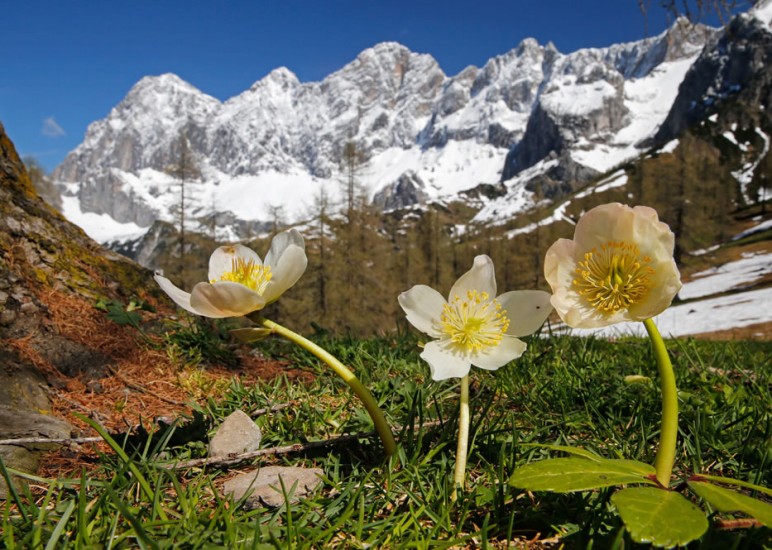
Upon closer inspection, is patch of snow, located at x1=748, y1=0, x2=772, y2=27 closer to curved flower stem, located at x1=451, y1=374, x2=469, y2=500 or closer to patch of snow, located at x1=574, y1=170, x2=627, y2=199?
patch of snow, located at x1=574, y1=170, x2=627, y2=199

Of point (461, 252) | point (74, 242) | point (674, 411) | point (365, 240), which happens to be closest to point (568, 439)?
point (674, 411)

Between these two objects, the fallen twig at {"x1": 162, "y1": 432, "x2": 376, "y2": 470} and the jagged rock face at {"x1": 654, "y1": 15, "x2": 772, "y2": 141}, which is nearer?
the fallen twig at {"x1": 162, "y1": 432, "x2": 376, "y2": 470}

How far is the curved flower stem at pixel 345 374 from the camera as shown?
1.36m

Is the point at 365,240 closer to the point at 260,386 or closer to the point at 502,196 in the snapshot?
the point at 260,386

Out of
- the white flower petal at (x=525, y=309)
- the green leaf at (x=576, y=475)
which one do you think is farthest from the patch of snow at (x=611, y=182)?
the green leaf at (x=576, y=475)

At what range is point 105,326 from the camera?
308 centimetres

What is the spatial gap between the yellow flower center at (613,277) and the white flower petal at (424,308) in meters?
0.43

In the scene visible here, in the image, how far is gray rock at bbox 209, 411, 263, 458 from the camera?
171 cm

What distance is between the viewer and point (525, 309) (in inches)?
57.2

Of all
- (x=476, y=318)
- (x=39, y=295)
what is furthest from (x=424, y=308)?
(x=39, y=295)

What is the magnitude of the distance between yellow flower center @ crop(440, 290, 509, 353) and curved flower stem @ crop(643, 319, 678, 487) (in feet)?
1.30

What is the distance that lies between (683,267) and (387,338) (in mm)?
46709

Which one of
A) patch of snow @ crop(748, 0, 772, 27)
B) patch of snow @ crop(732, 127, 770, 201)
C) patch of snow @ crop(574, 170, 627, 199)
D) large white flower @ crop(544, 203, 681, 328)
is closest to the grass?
large white flower @ crop(544, 203, 681, 328)

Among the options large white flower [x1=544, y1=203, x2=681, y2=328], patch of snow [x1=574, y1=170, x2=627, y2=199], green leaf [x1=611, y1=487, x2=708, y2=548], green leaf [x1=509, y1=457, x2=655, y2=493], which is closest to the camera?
green leaf [x1=611, y1=487, x2=708, y2=548]
